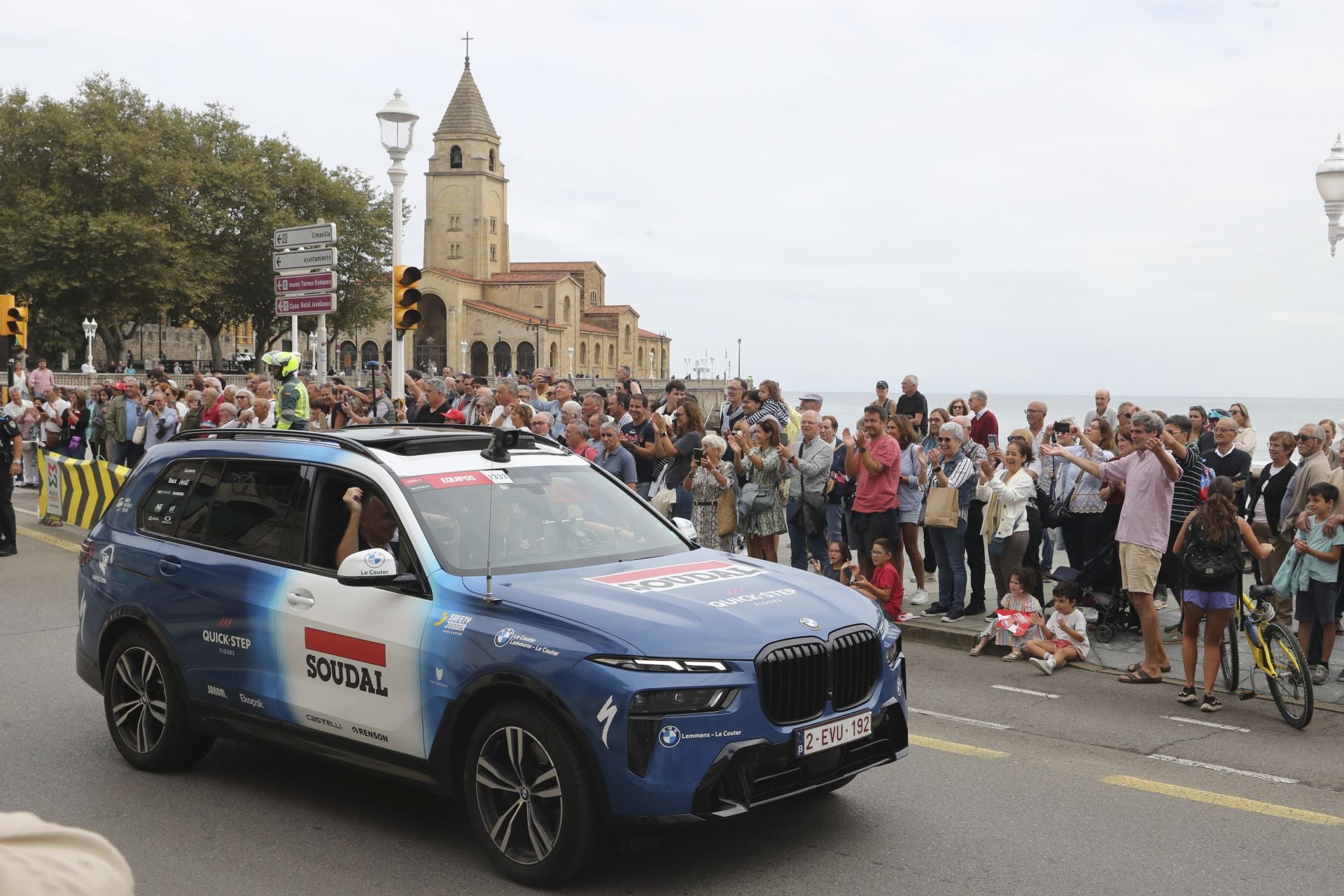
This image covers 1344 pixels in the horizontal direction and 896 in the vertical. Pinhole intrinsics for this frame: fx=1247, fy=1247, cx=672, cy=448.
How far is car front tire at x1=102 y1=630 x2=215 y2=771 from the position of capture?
6.62m

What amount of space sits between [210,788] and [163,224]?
64121mm

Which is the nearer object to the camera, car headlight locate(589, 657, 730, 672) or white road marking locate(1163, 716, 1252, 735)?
car headlight locate(589, 657, 730, 672)

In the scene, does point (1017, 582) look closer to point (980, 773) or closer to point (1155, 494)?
point (1155, 494)

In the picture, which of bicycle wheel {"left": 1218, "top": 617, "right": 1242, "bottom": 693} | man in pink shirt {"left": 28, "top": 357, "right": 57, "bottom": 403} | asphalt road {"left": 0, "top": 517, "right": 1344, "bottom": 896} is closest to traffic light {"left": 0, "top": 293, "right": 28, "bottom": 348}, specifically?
man in pink shirt {"left": 28, "top": 357, "right": 57, "bottom": 403}

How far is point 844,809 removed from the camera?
20.3ft

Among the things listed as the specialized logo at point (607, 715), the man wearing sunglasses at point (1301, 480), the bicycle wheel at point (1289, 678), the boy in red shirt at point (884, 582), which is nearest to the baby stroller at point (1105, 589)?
the man wearing sunglasses at point (1301, 480)

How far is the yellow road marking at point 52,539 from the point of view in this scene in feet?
51.1

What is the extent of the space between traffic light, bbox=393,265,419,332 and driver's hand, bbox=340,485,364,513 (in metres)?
9.73

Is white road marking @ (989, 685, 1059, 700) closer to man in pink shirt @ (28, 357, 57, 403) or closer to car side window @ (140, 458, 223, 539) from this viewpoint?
car side window @ (140, 458, 223, 539)

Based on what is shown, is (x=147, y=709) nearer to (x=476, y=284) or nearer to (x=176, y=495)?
(x=176, y=495)

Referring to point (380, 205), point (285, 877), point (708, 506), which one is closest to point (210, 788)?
point (285, 877)

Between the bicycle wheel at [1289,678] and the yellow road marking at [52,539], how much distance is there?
13134 millimetres

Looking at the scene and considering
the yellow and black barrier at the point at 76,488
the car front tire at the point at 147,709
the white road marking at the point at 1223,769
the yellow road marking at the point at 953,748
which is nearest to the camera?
the car front tire at the point at 147,709

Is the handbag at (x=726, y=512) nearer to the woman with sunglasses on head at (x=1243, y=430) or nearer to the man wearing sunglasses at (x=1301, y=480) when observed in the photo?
the man wearing sunglasses at (x=1301, y=480)
